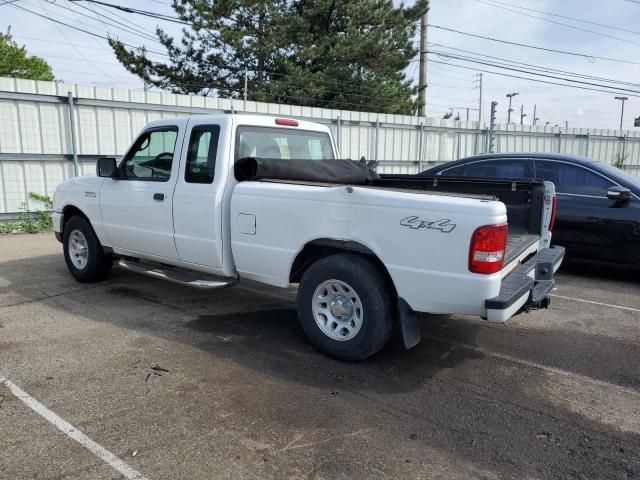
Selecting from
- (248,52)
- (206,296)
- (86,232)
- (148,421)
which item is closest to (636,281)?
(206,296)

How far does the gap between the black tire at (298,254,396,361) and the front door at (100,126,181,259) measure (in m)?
1.76

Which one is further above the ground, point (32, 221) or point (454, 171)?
point (454, 171)

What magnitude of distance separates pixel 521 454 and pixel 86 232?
5.36m

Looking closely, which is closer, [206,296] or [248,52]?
[206,296]

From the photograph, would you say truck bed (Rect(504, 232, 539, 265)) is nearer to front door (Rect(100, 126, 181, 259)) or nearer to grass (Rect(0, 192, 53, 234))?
front door (Rect(100, 126, 181, 259))

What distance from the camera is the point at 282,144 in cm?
537

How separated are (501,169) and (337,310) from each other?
14.8ft

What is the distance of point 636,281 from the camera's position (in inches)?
275

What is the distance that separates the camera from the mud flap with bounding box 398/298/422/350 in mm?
3785

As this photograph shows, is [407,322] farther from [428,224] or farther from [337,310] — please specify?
[428,224]

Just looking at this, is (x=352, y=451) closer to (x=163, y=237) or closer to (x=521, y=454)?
(x=521, y=454)

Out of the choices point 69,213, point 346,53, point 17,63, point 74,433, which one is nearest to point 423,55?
point 346,53

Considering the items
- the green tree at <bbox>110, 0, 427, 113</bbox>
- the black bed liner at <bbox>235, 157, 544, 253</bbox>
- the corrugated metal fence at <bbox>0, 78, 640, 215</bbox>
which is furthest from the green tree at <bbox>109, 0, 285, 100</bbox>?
the black bed liner at <bbox>235, 157, 544, 253</bbox>

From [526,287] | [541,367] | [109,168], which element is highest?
[109,168]
